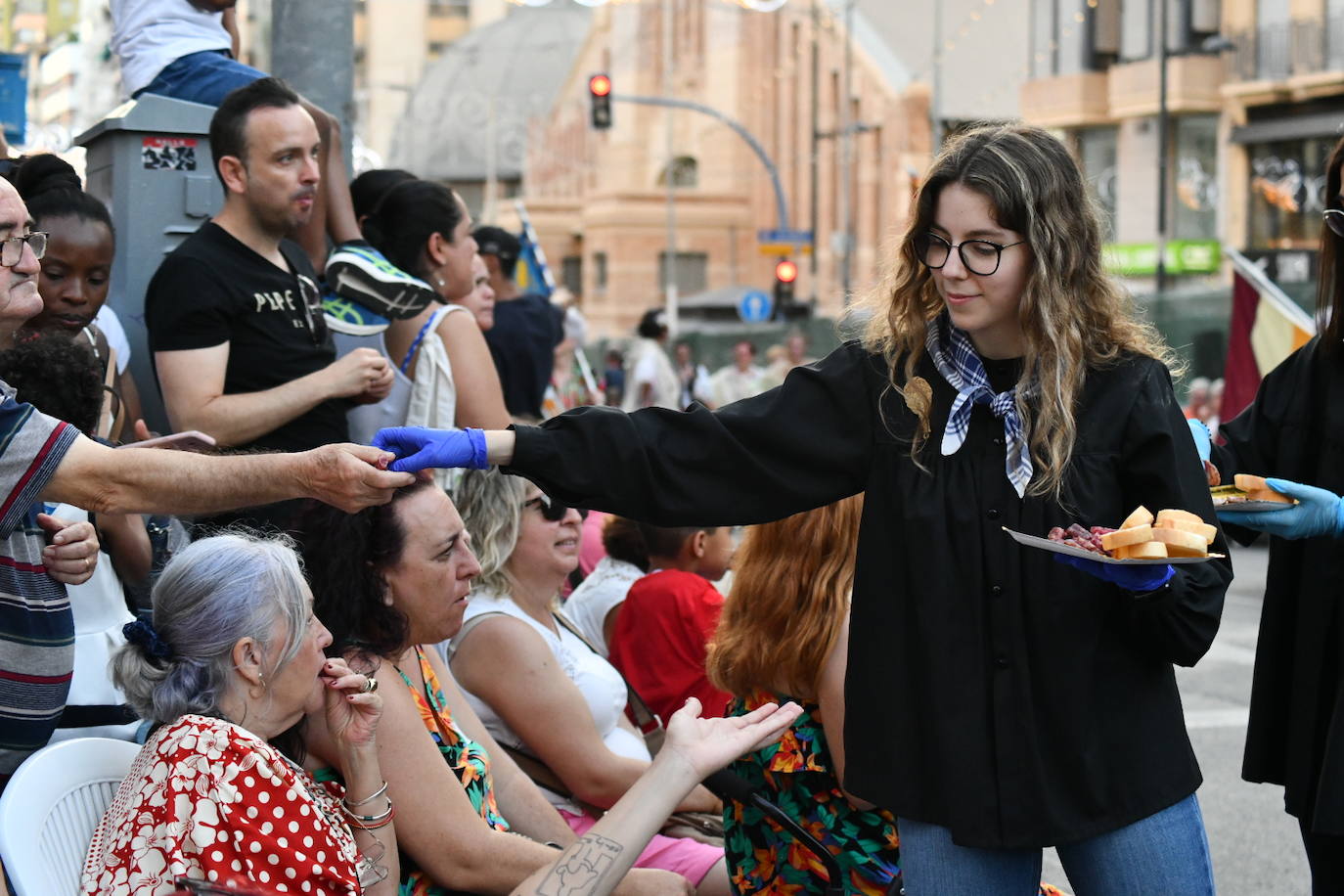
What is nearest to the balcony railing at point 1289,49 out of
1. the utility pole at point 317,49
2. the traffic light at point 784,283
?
the traffic light at point 784,283

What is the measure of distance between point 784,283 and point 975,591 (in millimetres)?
28744

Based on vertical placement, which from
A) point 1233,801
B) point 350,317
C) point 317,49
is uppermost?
point 317,49

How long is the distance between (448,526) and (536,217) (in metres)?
70.9

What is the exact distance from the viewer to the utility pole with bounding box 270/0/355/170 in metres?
6.67

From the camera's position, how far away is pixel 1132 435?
3.04 m

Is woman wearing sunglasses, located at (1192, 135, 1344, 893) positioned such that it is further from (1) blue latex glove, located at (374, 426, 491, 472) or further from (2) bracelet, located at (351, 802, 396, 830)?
(2) bracelet, located at (351, 802, 396, 830)

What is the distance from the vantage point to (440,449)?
3.11 m

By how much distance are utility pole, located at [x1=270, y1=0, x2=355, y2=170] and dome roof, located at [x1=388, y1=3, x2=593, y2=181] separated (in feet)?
293

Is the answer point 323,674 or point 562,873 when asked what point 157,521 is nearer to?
point 323,674

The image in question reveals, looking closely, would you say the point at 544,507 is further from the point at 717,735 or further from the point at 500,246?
the point at 500,246

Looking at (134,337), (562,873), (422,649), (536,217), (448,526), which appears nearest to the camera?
(562,873)

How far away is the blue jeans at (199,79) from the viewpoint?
5836 mm

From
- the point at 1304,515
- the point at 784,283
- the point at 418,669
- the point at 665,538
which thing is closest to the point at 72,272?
the point at 418,669

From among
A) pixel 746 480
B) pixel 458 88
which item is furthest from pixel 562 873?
pixel 458 88
